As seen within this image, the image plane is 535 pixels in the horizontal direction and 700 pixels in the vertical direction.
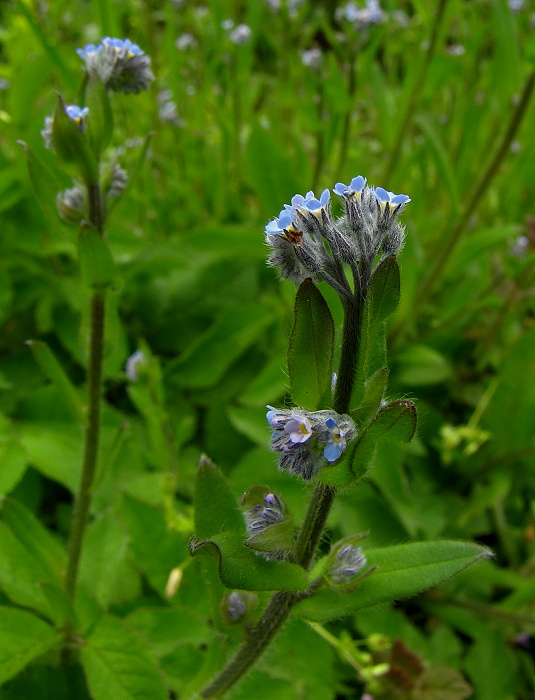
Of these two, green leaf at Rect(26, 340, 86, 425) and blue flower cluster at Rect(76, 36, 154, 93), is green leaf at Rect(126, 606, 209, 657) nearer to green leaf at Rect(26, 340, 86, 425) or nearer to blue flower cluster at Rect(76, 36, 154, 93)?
green leaf at Rect(26, 340, 86, 425)

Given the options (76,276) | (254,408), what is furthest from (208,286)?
(254,408)

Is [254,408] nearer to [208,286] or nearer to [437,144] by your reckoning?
[208,286]

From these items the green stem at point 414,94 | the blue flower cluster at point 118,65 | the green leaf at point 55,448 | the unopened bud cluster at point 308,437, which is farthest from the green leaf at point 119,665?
the green stem at point 414,94

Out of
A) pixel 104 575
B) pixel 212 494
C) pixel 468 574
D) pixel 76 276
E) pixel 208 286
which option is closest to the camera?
pixel 212 494

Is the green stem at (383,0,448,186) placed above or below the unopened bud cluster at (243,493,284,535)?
above

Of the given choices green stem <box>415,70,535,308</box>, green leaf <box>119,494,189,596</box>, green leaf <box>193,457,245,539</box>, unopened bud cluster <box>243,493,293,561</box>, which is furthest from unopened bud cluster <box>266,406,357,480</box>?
green stem <box>415,70,535,308</box>
